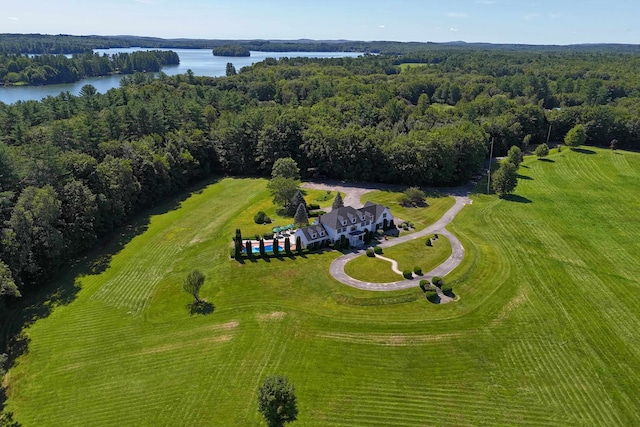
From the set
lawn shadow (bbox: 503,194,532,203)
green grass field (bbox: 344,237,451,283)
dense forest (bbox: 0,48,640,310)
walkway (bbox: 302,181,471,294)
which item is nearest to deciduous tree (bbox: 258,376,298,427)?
walkway (bbox: 302,181,471,294)

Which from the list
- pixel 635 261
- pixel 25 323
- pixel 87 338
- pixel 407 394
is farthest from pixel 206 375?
pixel 635 261

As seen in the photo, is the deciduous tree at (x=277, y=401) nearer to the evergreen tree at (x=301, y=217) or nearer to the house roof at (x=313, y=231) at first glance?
the house roof at (x=313, y=231)

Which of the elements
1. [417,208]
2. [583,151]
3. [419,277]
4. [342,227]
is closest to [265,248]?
[342,227]

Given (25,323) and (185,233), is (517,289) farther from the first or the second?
(25,323)

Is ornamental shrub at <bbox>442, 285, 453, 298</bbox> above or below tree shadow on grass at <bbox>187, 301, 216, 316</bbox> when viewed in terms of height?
above

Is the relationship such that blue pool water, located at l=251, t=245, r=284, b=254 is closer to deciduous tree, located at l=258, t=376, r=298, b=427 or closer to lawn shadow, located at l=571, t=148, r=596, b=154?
deciduous tree, located at l=258, t=376, r=298, b=427

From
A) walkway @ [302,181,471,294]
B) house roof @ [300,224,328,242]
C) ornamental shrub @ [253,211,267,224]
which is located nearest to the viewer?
walkway @ [302,181,471,294]
